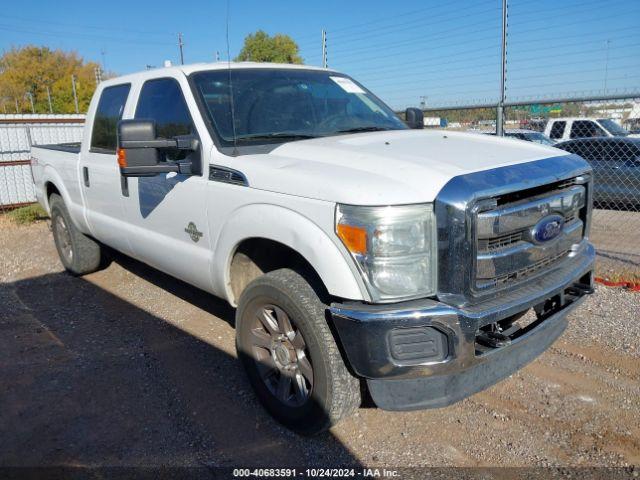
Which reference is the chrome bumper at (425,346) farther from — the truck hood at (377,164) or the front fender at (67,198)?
the front fender at (67,198)

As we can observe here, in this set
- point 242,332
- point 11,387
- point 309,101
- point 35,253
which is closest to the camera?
point 242,332

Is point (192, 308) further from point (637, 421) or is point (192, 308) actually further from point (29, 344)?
point (637, 421)

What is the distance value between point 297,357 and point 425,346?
0.77m

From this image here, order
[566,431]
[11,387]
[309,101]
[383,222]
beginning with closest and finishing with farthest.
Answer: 1. [383,222]
2. [566,431]
3. [11,387]
4. [309,101]

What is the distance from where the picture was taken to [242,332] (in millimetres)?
3324

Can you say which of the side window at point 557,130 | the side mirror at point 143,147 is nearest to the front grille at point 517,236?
the side mirror at point 143,147

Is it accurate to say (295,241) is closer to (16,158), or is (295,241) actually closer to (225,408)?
(225,408)

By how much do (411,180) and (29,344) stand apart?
11.7ft

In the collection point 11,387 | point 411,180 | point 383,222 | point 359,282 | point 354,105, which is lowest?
point 11,387

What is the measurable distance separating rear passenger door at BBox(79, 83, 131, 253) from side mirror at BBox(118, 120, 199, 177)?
1.28 m

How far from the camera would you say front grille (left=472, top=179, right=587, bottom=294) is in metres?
2.61

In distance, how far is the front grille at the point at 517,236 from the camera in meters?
2.61

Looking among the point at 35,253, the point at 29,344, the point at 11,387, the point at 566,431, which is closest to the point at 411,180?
the point at 566,431

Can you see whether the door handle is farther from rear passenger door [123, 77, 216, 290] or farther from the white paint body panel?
rear passenger door [123, 77, 216, 290]
